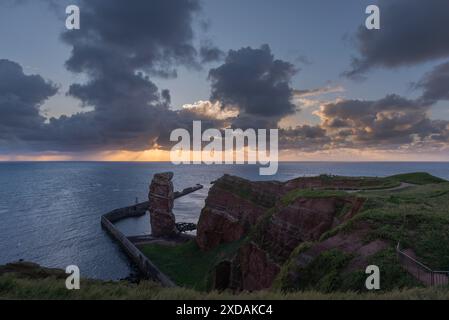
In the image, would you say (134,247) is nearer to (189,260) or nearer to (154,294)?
(189,260)

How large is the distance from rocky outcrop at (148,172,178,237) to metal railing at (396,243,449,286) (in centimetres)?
6617

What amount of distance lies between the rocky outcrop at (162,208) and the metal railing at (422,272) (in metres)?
66.2

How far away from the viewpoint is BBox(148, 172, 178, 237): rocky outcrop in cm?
7588

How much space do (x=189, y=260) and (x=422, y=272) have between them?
4487 centimetres

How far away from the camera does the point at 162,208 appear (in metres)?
76.9

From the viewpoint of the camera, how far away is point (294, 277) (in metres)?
18.1

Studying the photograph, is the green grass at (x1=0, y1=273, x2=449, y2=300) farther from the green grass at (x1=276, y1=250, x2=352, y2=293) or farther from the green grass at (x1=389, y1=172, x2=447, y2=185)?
the green grass at (x1=389, y1=172, x2=447, y2=185)

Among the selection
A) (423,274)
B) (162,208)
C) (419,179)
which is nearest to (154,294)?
(423,274)

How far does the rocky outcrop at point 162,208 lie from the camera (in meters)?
75.9

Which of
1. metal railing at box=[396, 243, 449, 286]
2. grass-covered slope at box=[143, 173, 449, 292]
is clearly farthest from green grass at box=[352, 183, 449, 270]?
metal railing at box=[396, 243, 449, 286]

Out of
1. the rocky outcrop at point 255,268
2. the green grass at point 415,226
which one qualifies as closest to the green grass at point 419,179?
the green grass at point 415,226

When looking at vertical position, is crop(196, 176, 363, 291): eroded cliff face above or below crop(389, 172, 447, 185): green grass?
below
